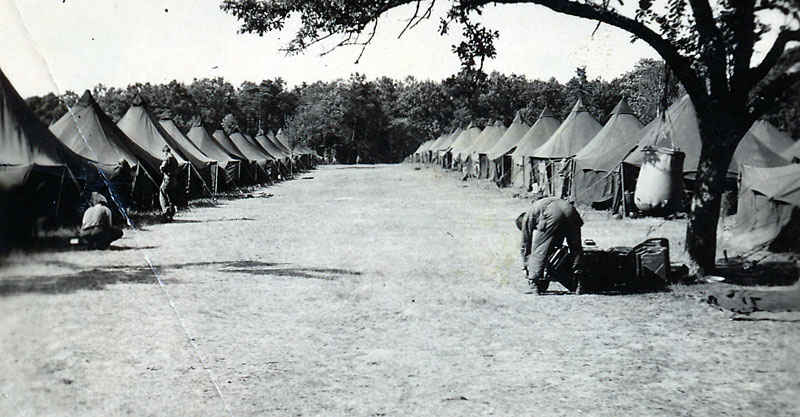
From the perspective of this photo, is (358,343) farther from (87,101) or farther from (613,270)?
(87,101)

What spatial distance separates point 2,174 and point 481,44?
1059 cm

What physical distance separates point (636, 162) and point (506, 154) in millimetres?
15803

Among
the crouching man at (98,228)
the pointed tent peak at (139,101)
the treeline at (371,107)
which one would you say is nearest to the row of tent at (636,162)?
the crouching man at (98,228)

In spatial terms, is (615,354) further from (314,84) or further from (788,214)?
(314,84)

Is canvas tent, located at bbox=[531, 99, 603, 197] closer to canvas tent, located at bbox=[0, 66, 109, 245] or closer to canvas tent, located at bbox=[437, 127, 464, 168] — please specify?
canvas tent, located at bbox=[0, 66, 109, 245]

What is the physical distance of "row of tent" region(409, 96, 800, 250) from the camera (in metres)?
13.6

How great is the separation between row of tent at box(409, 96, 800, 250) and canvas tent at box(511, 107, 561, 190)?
47 millimetres

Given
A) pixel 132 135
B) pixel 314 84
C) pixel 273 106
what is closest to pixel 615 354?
pixel 132 135

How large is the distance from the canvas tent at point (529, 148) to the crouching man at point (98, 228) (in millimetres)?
20927

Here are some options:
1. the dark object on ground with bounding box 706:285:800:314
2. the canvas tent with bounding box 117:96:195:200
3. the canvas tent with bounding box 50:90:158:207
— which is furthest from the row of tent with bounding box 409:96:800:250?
the canvas tent with bounding box 117:96:195:200

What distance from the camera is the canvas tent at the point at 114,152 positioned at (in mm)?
18859

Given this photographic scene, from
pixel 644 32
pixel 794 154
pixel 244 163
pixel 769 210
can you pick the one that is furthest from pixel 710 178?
pixel 244 163

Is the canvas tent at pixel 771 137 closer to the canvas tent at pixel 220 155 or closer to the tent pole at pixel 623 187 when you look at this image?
the tent pole at pixel 623 187

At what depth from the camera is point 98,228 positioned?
41.3 feet
